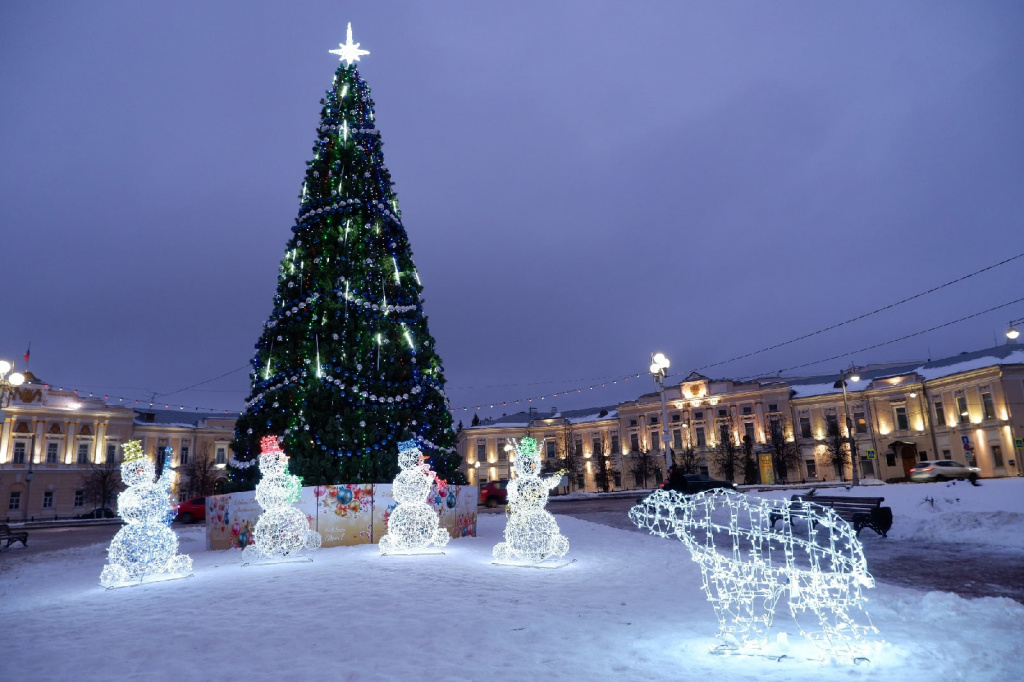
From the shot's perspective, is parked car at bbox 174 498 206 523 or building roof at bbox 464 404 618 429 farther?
building roof at bbox 464 404 618 429

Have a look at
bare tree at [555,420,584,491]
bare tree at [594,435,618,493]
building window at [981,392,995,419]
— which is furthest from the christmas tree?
bare tree at [555,420,584,491]

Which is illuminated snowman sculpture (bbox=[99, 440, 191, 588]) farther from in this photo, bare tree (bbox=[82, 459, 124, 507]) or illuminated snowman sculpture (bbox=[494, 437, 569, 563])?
bare tree (bbox=[82, 459, 124, 507])

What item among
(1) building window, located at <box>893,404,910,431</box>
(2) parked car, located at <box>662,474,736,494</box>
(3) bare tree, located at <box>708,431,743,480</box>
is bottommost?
(2) parked car, located at <box>662,474,736,494</box>

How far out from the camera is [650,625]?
19.6ft

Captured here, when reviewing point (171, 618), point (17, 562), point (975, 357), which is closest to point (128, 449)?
point (171, 618)

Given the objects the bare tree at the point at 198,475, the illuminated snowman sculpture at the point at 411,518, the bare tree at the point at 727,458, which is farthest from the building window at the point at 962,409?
the bare tree at the point at 198,475

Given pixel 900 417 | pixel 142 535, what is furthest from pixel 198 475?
pixel 900 417

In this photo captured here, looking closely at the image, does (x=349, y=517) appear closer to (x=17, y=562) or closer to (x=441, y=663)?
(x=17, y=562)

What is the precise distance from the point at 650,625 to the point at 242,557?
30.2 ft

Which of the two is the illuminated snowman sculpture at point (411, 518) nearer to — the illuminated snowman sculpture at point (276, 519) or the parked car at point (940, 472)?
the illuminated snowman sculpture at point (276, 519)

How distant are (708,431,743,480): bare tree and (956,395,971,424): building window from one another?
1687 cm

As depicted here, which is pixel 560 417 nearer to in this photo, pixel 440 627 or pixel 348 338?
pixel 348 338

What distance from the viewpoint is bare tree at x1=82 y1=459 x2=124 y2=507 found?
167ft

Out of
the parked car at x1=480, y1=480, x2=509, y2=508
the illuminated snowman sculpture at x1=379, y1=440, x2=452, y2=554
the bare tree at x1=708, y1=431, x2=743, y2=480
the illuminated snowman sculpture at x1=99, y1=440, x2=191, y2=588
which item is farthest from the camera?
the bare tree at x1=708, y1=431, x2=743, y2=480
